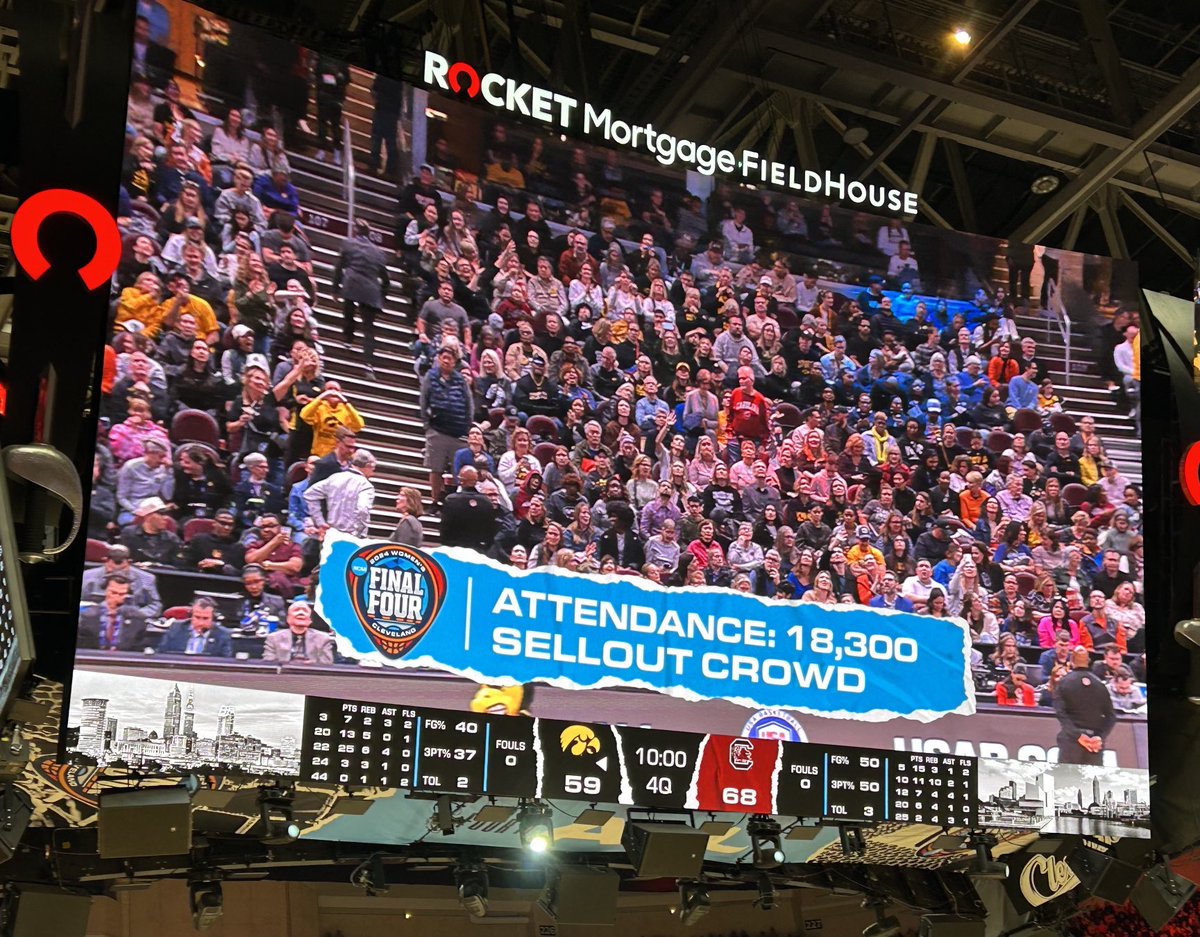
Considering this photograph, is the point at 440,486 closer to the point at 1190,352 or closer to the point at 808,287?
the point at 808,287

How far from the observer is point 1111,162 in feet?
38.3

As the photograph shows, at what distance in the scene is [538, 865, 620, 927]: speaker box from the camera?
866 cm

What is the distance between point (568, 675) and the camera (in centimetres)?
824

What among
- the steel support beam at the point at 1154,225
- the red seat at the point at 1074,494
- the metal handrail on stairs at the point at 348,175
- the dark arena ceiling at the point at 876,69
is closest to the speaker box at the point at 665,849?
the red seat at the point at 1074,494

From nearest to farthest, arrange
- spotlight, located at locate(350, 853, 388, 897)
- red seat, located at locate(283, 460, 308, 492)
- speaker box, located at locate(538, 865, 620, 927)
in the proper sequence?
red seat, located at locate(283, 460, 308, 492), spotlight, located at locate(350, 853, 388, 897), speaker box, located at locate(538, 865, 620, 927)

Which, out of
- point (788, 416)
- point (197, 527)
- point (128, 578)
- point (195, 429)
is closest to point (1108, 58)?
point (788, 416)

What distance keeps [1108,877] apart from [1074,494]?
86.7 inches

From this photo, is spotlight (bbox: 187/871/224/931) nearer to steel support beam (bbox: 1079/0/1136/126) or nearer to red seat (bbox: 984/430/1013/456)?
red seat (bbox: 984/430/1013/456)

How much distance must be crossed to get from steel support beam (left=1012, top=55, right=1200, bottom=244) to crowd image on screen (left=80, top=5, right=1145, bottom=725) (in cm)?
170

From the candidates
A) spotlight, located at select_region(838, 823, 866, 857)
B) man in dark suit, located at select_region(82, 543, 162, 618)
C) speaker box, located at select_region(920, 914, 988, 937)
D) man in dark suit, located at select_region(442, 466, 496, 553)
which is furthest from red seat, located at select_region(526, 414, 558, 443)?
speaker box, located at select_region(920, 914, 988, 937)

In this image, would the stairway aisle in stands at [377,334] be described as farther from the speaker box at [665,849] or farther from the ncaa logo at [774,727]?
the ncaa logo at [774,727]

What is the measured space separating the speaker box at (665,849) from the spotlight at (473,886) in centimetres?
92

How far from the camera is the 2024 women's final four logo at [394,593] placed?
7.83m

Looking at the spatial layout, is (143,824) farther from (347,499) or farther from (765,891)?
(765,891)
